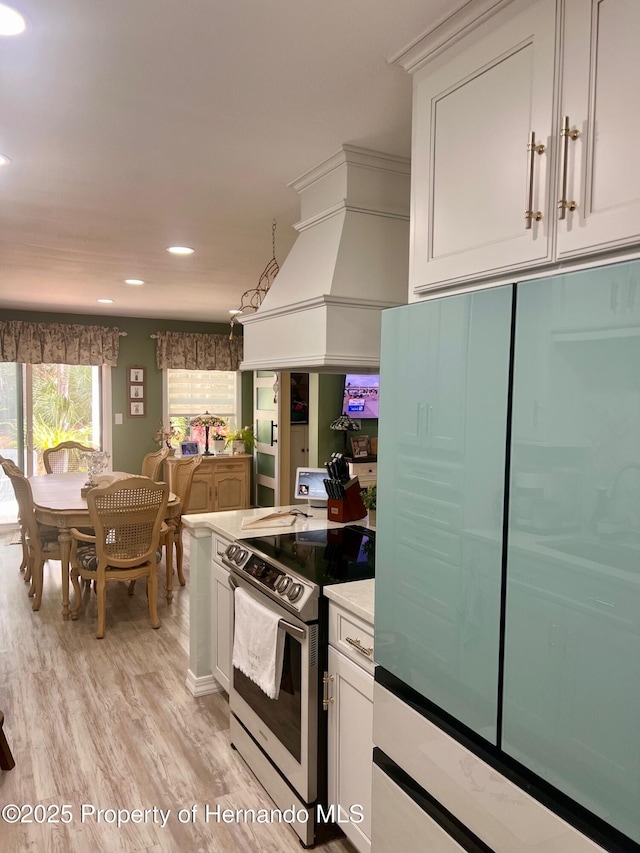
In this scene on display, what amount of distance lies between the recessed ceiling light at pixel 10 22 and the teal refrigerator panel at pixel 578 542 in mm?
1295

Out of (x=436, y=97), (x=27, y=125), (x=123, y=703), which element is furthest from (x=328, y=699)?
(x=27, y=125)

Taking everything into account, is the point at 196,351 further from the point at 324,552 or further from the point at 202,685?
the point at 324,552

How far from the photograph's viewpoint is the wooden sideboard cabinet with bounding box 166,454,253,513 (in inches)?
290

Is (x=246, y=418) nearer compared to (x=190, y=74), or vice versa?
(x=190, y=74)

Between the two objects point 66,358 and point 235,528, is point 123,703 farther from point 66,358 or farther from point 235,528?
point 66,358

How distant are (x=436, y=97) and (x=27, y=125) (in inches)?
52.3

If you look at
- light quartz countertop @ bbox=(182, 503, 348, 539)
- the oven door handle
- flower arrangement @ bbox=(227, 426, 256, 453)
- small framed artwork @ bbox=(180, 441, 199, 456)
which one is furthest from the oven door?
flower arrangement @ bbox=(227, 426, 256, 453)

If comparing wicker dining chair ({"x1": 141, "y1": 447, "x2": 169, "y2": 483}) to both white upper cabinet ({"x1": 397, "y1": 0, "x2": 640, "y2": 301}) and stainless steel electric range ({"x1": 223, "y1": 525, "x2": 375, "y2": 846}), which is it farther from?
white upper cabinet ({"x1": 397, "y1": 0, "x2": 640, "y2": 301})

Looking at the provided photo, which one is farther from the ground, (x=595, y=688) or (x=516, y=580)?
(x=516, y=580)

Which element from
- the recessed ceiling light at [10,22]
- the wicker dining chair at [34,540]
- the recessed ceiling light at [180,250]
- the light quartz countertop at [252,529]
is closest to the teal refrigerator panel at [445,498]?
the recessed ceiling light at [10,22]

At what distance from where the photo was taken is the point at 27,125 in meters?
1.97

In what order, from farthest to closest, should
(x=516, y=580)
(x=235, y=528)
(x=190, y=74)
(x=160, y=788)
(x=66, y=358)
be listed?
(x=66, y=358), (x=235, y=528), (x=160, y=788), (x=190, y=74), (x=516, y=580)

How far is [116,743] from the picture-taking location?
2.71m

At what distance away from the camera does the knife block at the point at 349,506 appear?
9.66 ft
